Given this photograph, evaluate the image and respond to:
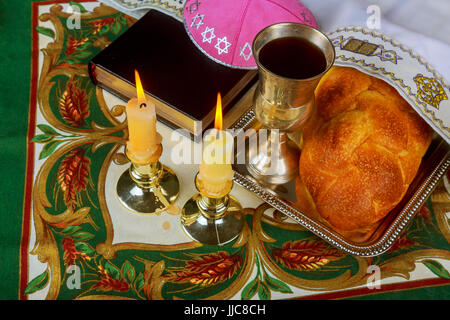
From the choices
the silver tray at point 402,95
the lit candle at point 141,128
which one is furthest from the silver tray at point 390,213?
the lit candle at point 141,128

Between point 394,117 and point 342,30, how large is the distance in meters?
0.13

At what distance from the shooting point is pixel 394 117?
0.54 m

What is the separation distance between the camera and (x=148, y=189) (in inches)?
22.2

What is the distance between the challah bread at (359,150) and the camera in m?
0.51

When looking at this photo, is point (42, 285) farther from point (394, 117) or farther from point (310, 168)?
point (394, 117)

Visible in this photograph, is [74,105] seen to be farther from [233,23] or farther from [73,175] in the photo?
[233,23]

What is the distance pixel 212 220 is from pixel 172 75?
197 millimetres

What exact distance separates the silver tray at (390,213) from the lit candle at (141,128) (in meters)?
0.12

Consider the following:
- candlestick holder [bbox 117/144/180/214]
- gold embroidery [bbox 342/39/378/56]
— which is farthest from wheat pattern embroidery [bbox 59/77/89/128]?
gold embroidery [bbox 342/39/378/56]

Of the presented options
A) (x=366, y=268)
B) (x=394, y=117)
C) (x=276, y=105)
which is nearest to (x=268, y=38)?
(x=276, y=105)

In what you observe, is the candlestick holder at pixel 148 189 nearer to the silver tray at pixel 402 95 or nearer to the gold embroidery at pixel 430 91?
the silver tray at pixel 402 95

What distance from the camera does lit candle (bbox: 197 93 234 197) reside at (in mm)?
426

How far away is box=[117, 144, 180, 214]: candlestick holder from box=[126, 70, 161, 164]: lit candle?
0.05 meters

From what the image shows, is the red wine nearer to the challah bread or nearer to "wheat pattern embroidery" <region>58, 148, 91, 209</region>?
the challah bread
